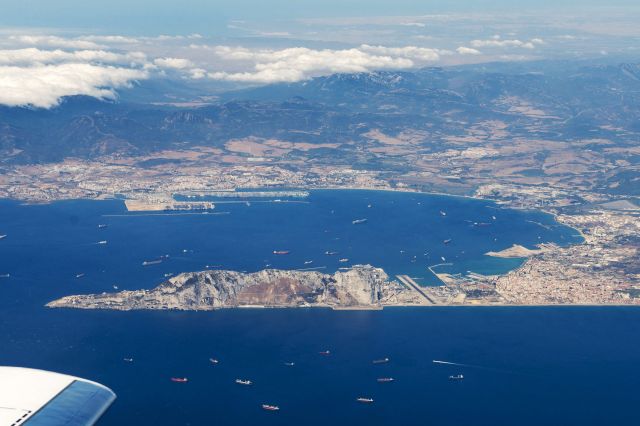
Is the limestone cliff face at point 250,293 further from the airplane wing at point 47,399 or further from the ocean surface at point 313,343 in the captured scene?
the airplane wing at point 47,399

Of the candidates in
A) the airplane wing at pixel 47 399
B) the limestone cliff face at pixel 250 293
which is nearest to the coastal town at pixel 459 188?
the limestone cliff face at pixel 250 293

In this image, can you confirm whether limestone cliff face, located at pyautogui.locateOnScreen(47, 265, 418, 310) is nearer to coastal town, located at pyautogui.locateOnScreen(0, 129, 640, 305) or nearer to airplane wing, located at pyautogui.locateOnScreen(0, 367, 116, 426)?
coastal town, located at pyautogui.locateOnScreen(0, 129, 640, 305)

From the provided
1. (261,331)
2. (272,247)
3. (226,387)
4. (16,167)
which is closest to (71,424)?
(226,387)

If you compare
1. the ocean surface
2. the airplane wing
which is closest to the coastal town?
the ocean surface

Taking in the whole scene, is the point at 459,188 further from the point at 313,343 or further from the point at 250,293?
the point at 313,343

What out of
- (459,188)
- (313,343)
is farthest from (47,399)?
(459,188)

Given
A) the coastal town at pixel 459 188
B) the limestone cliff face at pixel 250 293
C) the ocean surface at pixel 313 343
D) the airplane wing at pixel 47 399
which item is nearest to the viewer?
the airplane wing at pixel 47 399
